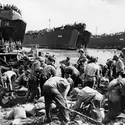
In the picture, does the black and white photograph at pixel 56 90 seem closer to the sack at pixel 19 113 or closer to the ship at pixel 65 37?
the sack at pixel 19 113

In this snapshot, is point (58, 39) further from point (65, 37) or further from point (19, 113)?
point (19, 113)

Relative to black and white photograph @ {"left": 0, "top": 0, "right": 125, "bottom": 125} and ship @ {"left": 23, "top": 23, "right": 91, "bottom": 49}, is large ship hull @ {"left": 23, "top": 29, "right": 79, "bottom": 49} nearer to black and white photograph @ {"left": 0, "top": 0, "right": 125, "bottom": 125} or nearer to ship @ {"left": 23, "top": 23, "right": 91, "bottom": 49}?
ship @ {"left": 23, "top": 23, "right": 91, "bottom": 49}

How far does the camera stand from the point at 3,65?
12164 mm

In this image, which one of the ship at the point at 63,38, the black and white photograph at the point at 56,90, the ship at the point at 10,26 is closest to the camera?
the black and white photograph at the point at 56,90

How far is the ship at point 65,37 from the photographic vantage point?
3712cm

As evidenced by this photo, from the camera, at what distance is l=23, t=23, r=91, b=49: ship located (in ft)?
122

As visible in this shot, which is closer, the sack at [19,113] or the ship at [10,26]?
the sack at [19,113]

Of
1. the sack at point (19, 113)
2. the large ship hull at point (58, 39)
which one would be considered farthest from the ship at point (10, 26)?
the large ship hull at point (58, 39)

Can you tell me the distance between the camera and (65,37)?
37906mm

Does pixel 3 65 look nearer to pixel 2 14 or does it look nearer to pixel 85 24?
pixel 2 14

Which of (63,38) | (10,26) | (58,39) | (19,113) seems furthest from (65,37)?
(19,113)

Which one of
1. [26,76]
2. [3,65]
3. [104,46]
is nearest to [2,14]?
[3,65]

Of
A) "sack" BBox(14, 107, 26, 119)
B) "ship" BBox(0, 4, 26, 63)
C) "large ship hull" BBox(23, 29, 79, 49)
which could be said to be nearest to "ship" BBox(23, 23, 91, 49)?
"large ship hull" BBox(23, 29, 79, 49)

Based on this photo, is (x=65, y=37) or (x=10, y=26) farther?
(x=65, y=37)
